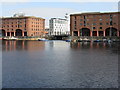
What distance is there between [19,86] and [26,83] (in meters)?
0.93

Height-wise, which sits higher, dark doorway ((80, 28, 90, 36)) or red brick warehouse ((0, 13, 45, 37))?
red brick warehouse ((0, 13, 45, 37))

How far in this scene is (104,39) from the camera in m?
102

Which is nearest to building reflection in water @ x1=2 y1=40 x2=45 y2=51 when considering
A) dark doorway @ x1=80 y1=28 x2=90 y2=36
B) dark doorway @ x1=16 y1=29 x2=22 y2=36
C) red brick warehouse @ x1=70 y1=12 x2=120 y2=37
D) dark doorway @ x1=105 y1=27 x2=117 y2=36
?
red brick warehouse @ x1=70 y1=12 x2=120 y2=37

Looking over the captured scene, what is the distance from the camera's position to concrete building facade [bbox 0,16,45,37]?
13562cm

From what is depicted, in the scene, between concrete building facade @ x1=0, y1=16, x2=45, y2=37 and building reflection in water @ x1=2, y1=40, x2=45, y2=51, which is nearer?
building reflection in water @ x1=2, y1=40, x2=45, y2=51

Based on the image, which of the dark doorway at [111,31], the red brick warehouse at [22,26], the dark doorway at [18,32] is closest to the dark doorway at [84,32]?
the dark doorway at [111,31]

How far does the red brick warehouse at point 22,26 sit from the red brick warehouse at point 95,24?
31.9 m

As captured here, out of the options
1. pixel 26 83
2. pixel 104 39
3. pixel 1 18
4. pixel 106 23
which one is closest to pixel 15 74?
pixel 26 83

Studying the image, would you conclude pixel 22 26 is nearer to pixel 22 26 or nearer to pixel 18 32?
pixel 22 26

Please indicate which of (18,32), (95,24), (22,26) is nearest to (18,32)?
(18,32)

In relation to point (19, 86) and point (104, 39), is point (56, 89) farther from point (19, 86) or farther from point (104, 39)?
point (104, 39)

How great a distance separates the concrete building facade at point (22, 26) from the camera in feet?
445

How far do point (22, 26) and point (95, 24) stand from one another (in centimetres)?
4973

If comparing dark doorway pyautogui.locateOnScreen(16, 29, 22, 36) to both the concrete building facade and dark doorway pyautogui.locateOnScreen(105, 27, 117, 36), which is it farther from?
dark doorway pyautogui.locateOnScreen(105, 27, 117, 36)
